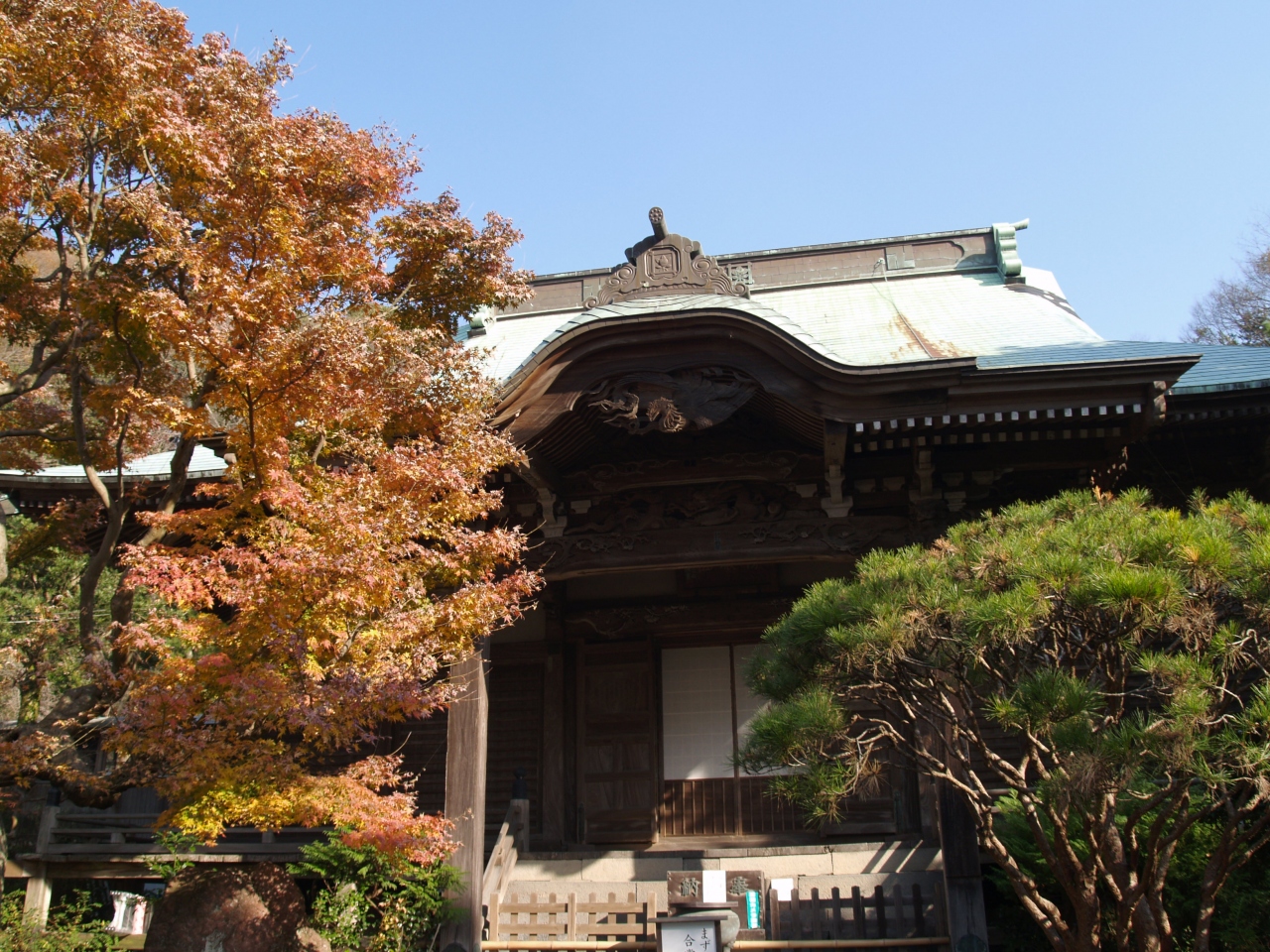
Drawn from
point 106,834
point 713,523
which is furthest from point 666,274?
point 106,834

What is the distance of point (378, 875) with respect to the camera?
7738 mm

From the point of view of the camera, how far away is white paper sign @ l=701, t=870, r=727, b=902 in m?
7.18

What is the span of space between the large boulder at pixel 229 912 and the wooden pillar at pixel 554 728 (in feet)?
9.65

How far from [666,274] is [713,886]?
204 inches

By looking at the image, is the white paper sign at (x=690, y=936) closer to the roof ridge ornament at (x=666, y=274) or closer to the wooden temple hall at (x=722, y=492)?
the wooden temple hall at (x=722, y=492)

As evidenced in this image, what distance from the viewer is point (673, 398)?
8.40 meters

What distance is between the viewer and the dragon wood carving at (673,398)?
8297mm

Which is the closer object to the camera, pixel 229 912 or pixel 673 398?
pixel 229 912

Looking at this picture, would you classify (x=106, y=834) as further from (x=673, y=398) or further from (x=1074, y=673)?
(x=1074, y=673)

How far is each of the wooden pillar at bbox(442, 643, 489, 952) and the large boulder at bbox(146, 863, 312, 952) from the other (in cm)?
145

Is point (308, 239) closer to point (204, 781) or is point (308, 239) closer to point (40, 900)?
point (204, 781)

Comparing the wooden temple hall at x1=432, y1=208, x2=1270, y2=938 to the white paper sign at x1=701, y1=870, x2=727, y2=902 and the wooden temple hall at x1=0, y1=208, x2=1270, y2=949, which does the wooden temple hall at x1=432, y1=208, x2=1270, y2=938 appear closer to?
the wooden temple hall at x1=0, y1=208, x2=1270, y2=949

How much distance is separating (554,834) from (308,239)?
256 inches

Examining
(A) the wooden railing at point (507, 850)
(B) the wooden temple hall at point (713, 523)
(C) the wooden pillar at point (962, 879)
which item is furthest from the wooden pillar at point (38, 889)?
(C) the wooden pillar at point (962, 879)
